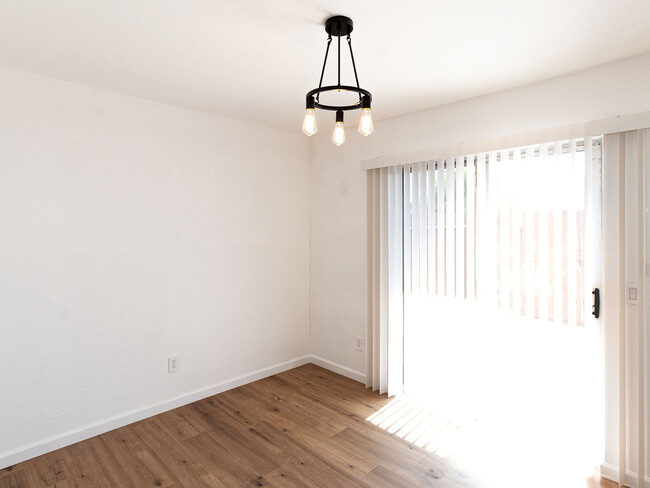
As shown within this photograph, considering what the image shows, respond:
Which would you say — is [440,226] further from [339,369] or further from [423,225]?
[339,369]

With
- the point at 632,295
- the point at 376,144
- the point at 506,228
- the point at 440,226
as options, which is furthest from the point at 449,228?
the point at 632,295

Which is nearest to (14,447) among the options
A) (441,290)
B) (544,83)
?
(441,290)

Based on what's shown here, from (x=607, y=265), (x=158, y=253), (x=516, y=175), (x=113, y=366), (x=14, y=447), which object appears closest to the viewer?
(x=607, y=265)

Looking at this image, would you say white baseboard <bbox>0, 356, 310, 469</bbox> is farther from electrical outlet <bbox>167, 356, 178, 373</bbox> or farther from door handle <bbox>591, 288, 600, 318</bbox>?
door handle <bbox>591, 288, 600, 318</bbox>

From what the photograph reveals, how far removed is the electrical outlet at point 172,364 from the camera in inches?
127

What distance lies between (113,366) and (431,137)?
10.3 ft

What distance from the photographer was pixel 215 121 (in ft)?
11.4

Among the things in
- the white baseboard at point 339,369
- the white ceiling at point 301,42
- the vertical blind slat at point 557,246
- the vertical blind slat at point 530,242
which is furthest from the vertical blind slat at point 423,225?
the white baseboard at point 339,369

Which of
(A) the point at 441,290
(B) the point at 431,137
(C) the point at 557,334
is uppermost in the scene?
(B) the point at 431,137

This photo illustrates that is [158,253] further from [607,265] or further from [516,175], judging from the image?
[607,265]

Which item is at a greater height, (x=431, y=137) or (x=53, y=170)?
(x=431, y=137)

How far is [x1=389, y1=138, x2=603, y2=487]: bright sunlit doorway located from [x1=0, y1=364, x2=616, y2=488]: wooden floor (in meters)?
0.32

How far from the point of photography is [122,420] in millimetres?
2941

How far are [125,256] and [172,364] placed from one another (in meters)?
1.00
